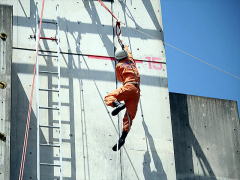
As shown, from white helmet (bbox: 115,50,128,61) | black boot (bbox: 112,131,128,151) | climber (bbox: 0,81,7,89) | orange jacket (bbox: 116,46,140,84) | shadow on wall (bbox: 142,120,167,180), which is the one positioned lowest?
shadow on wall (bbox: 142,120,167,180)

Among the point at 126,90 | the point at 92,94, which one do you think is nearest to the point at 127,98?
the point at 126,90

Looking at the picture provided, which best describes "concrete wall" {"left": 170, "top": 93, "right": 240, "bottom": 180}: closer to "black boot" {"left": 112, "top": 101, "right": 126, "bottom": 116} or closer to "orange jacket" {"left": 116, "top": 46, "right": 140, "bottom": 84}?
"orange jacket" {"left": 116, "top": 46, "right": 140, "bottom": 84}

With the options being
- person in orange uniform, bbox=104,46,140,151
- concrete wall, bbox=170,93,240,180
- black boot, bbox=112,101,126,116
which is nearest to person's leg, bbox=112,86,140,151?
person in orange uniform, bbox=104,46,140,151

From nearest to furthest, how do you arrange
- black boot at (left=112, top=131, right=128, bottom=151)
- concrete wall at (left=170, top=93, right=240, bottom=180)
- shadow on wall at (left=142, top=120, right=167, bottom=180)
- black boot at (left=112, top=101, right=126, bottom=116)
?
black boot at (left=112, top=101, right=126, bottom=116)
black boot at (left=112, top=131, right=128, bottom=151)
shadow on wall at (left=142, top=120, right=167, bottom=180)
concrete wall at (left=170, top=93, right=240, bottom=180)

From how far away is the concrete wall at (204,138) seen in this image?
13695mm

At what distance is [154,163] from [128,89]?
5.15 feet

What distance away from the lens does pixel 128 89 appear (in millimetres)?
11633

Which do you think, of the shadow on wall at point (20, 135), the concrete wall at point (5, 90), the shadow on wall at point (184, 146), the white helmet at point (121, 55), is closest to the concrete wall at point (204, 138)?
the shadow on wall at point (184, 146)

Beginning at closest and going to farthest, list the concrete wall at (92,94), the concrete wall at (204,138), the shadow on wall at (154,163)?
the concrete wall at (92,94) → the shadow on wall at (154,163) → the concrete wall at (204,138)

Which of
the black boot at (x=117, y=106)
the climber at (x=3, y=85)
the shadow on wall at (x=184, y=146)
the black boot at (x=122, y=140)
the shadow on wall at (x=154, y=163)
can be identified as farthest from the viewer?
the shadow on wall at (x=184, y=146)

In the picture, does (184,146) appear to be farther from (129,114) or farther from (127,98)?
Result: (127,98)

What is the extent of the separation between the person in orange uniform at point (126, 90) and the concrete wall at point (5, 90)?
5.10 feet

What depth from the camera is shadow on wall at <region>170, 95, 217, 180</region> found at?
44.5 ft

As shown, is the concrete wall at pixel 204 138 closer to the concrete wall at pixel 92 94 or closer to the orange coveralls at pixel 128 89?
the concrete wall at pixel 92 94
